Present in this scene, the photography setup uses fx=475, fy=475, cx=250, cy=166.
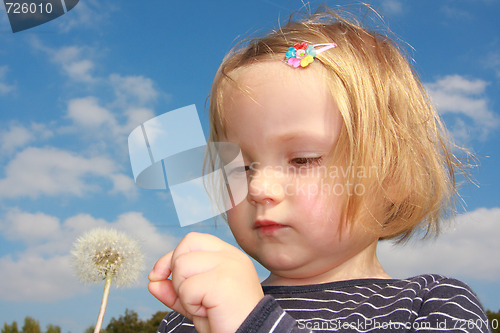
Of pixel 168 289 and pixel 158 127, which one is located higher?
pixel 158 127

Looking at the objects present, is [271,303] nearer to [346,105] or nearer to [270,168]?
[270,168]

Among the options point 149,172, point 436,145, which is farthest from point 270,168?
point 436,145

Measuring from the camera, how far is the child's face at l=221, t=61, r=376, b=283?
5.08 ft

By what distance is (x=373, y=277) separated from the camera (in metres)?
1.77

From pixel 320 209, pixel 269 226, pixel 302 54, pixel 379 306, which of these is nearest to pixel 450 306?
pixel 379 306

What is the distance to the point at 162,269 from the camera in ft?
4.15

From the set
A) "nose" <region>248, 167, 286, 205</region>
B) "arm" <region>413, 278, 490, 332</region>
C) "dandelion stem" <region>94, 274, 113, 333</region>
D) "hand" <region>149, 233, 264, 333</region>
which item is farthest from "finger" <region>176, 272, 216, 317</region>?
"dandelion stem" <region>94, 274, 113, 333</region>

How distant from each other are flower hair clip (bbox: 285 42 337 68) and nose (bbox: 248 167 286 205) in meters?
0.42

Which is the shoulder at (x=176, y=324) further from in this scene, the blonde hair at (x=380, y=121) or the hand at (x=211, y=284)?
the blonde hair at (x=380, y=121)

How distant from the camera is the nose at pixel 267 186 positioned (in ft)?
5.00

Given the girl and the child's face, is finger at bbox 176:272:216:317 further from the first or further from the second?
the child's face

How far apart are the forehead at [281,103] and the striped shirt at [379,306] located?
22.0 inches

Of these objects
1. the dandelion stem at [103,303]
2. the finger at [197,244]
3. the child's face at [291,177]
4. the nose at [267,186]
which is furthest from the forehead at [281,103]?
the dandelion stem at [103,303]

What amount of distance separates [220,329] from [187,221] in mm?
619
